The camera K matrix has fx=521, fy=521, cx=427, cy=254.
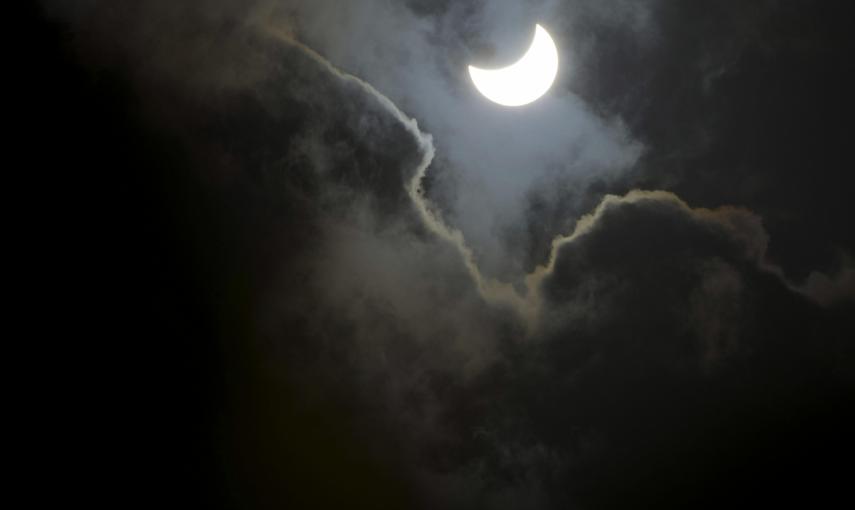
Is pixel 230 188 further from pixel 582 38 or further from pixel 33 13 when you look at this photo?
pixel 582 38

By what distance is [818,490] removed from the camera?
12.1 feet

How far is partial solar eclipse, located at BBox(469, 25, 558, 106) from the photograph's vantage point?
11.1ft

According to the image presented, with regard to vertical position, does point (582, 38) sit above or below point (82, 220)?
above

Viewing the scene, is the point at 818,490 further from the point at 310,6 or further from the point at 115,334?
the point at 115,334

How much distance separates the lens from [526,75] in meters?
3.40

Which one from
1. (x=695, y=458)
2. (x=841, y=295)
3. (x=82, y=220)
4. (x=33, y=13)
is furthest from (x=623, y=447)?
(x=33, y=13)

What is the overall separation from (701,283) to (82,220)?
4523 mm

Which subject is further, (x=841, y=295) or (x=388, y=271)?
(x=388, y=271)

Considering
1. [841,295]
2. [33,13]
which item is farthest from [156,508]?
[841,295]

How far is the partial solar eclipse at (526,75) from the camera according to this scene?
3.39 metres

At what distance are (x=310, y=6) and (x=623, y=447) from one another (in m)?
3.85

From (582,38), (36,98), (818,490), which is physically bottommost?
(818,490)

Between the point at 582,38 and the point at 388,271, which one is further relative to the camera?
the point at 388,271

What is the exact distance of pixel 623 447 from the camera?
376 centimetres
